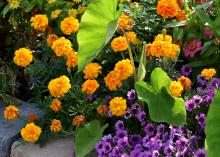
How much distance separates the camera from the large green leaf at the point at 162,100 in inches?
93.8

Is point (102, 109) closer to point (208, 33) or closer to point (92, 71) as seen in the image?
point (92, 71)

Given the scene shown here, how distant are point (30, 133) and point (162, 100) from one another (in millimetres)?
737

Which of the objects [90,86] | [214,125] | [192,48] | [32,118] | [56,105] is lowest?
[32,118]

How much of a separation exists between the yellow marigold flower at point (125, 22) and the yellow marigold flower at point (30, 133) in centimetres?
72

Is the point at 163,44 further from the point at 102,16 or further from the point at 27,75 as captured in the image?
the point at 27,75

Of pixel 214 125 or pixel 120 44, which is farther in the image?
pixel 120 44

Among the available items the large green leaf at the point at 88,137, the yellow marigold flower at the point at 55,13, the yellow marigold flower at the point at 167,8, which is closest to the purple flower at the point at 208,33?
the yellow marigold flower at the point at 167,8

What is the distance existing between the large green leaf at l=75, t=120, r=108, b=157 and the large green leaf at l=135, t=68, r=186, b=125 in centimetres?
29

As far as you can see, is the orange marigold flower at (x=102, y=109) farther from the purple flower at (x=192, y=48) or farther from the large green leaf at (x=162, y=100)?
the purple flower at (x=192, y=48)

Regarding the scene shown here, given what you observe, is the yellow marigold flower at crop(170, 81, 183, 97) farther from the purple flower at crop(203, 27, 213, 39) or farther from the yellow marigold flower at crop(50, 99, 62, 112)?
the yellow marigold flower at crop(50, 99, 62, 112)

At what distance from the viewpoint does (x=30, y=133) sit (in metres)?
2.78

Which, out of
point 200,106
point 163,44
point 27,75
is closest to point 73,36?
point 27,75

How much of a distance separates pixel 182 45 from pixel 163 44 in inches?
14.7

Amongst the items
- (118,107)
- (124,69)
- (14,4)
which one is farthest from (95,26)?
(14,4)
